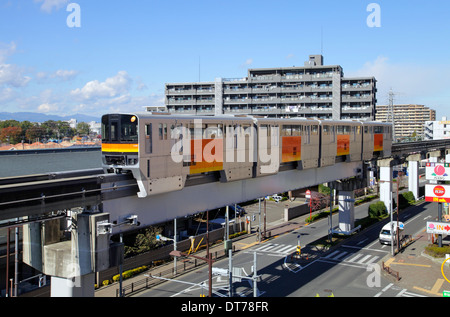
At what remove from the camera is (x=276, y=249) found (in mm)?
38781

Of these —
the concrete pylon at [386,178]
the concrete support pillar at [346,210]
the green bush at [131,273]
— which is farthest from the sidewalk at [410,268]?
the concrete pylon at [386,178]

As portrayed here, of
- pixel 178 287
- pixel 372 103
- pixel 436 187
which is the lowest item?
pixel 178 287

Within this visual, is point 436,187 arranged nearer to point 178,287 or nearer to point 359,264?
point 359,264

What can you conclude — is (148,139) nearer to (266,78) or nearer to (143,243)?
(143,243)

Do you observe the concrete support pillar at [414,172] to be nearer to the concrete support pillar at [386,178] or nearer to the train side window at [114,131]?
the concrete support pillar at [386,178]

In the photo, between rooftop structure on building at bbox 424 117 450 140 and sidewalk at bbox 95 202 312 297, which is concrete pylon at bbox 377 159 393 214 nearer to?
sidewalk at bbox 95 202 312 297

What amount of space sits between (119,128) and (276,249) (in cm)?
2572

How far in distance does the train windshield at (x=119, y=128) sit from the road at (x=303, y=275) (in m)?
10.1

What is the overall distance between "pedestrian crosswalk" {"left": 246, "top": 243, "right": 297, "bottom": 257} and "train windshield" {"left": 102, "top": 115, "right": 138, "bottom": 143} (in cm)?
2363

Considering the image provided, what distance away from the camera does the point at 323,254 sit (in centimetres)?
3581

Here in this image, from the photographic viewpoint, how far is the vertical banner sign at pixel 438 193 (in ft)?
118

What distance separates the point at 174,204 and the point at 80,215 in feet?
17.1

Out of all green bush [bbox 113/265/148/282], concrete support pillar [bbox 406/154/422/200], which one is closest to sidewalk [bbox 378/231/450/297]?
green bush [bbox 113/265/148/282]
